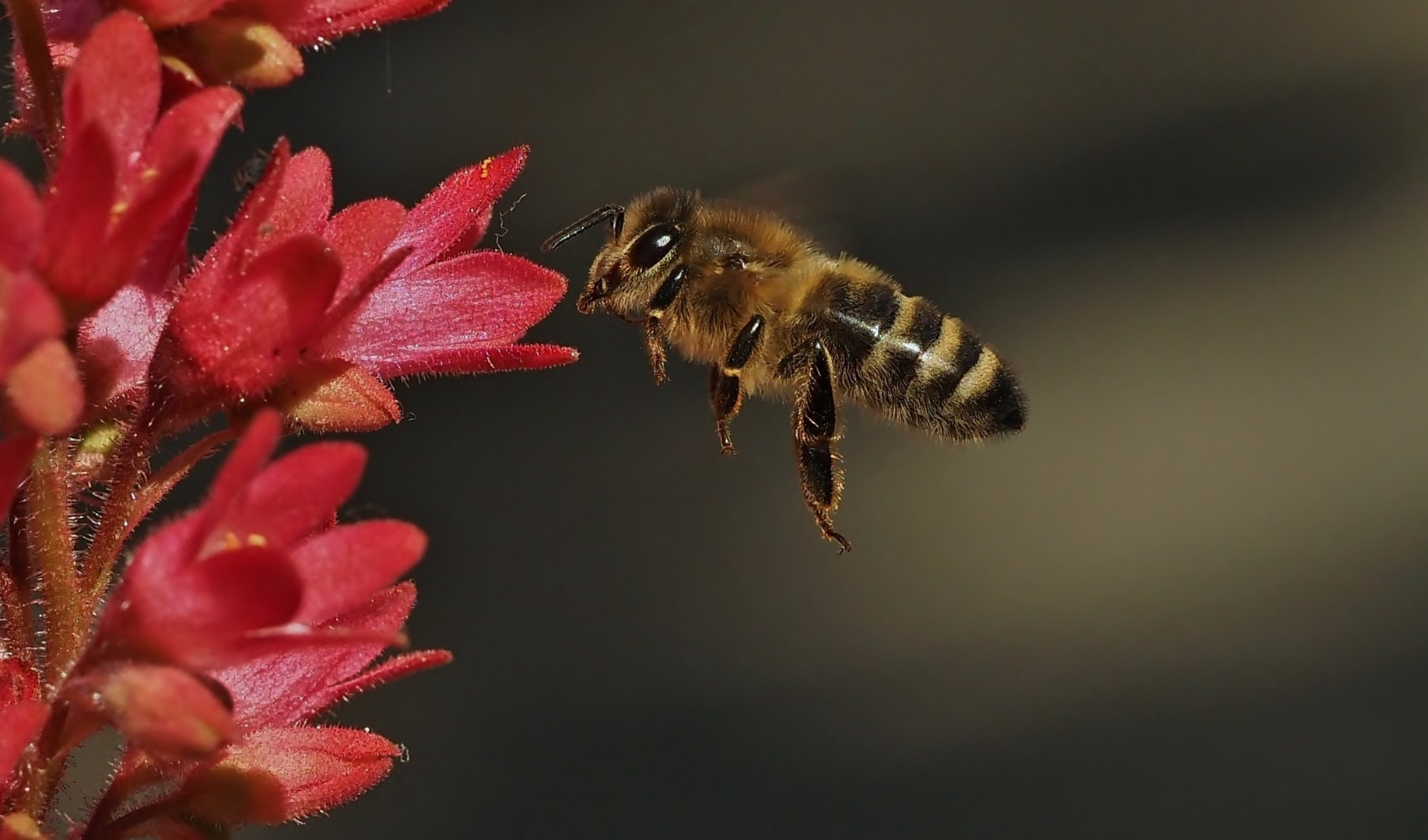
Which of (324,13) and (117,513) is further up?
(324,13)

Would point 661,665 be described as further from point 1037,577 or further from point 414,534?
point 414,534

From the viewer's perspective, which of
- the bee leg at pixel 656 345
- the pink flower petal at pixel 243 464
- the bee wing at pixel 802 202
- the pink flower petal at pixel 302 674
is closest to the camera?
the pink flower petal at pixel 243 464

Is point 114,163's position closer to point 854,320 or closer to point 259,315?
point 259,315

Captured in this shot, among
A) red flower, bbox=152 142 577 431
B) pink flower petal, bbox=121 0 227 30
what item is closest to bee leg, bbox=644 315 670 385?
red flower, bbox=152 142 577 431

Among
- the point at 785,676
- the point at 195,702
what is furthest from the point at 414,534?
the point at 785,676

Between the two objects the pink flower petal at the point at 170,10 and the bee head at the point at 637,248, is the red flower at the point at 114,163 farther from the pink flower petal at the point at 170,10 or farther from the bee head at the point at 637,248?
the bee head at the point at 637,248

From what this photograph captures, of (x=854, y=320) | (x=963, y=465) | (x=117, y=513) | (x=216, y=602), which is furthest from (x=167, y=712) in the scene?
(x=963, y=465)

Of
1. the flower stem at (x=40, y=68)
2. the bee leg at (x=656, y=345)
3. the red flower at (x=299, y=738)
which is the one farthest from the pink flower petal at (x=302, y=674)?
the bee leg at (x=656, y=345)

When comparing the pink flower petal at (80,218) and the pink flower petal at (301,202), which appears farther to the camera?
the pink flower petal at (301,202)

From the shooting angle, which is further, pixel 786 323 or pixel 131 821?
pixel 786 323
